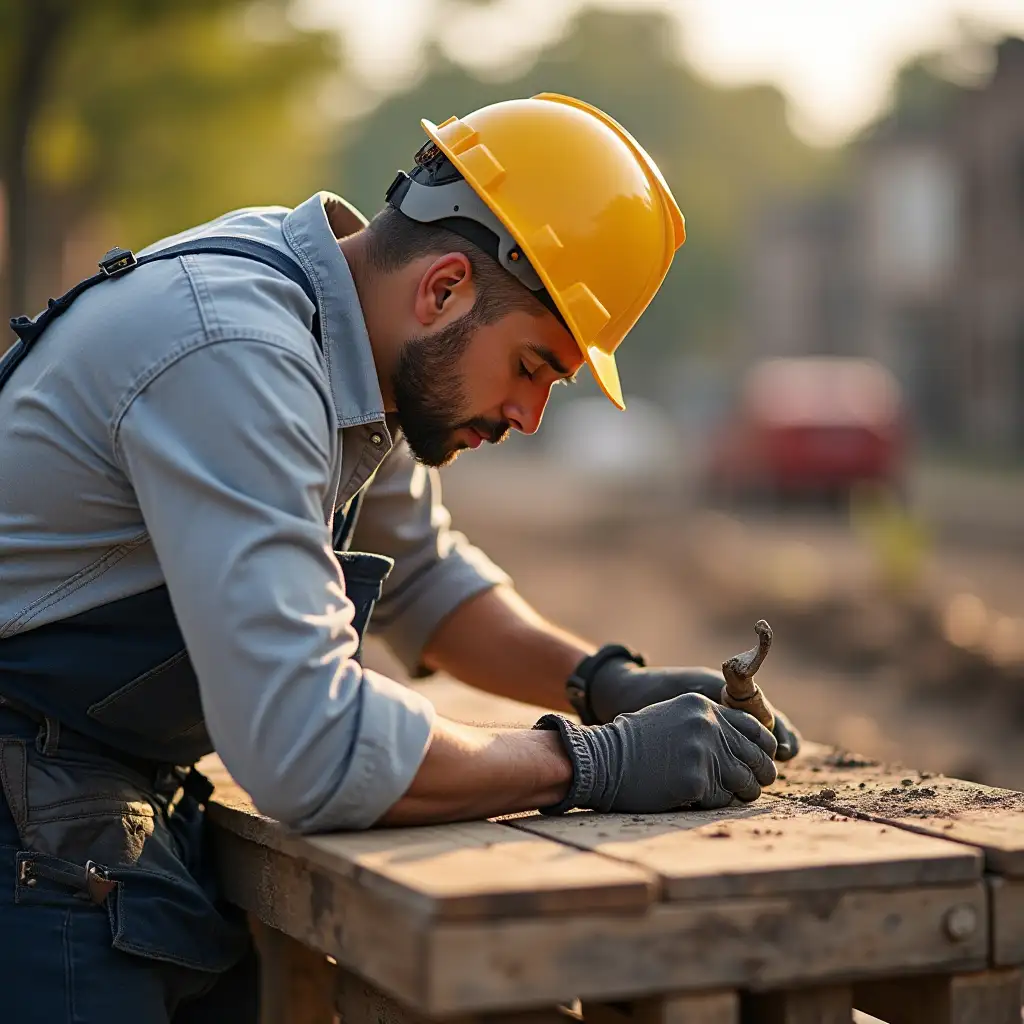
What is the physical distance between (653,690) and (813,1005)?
3.20ft

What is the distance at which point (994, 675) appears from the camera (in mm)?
8320

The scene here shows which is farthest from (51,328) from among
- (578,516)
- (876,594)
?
(578,516)

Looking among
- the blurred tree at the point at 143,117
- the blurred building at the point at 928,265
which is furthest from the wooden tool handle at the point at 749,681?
the blurred building at the point at 928,265

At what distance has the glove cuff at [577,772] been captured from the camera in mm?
2557

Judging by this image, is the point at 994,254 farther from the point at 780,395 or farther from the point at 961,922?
the point at 961,922

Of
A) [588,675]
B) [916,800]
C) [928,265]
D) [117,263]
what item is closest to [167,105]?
[588,675]

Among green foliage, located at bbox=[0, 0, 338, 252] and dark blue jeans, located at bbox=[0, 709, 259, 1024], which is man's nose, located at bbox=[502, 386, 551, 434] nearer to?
dark blue jeans, located at bbox=[0, 709, 259, 1024]

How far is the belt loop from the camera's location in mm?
2588

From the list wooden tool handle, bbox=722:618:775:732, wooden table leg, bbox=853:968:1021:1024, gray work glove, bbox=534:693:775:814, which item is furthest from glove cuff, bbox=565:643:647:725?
wooden table leg, bbox=853:968:1021:1024

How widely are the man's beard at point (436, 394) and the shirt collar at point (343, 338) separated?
0.11m

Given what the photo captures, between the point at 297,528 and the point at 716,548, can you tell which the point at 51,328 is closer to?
the point at 297,528

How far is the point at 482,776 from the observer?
2.46 metres

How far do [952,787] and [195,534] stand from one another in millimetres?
1461

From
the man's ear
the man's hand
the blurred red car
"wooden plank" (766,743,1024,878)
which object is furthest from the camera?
the blurred red car
